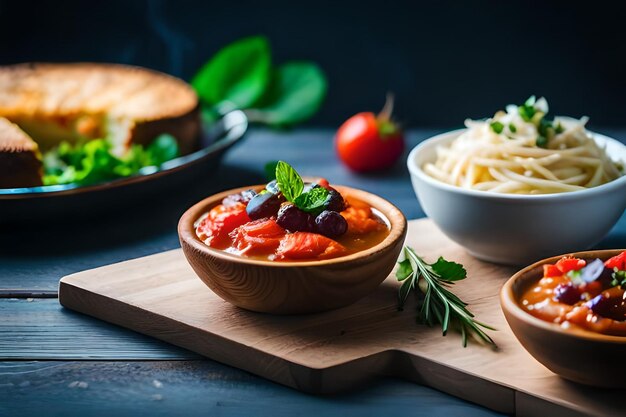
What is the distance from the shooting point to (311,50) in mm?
5441

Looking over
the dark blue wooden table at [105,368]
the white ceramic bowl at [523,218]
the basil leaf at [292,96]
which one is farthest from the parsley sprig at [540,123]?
the basil leaf at [292,96]

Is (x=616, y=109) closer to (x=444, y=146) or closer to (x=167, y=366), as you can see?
(x=444, y=146)

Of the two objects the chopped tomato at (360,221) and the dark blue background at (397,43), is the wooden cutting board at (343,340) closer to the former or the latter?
the chopped tomato at (360,221)

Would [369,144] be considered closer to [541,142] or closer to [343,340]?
[541,142]

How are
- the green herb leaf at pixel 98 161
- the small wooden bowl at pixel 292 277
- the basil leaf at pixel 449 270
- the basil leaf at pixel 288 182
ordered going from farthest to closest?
the green herb leaf at pixel 98 161
the basil leaf at pixel 449 270
the basil leaf at pixel 288 182
the small wooden bowl at pixel 292 277

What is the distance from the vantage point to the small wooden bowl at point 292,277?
2525 mm

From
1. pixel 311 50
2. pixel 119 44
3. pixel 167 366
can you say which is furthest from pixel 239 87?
pixel 167 366

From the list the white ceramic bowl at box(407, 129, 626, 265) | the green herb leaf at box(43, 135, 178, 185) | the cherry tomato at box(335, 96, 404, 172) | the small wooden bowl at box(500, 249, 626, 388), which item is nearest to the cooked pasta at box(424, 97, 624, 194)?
the white ceramic bowl at box(407, 129, 626, 265)

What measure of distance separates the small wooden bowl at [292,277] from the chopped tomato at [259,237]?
75 millimetres

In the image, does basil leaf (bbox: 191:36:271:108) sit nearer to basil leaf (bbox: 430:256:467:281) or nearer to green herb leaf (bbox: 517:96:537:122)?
green herb leaf (bbox: 517:96:537:122)

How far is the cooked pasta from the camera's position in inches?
123

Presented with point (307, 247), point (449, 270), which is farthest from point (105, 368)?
point (449, 270)

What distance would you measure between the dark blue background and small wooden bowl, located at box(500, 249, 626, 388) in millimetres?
3247

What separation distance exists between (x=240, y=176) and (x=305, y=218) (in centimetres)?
179
